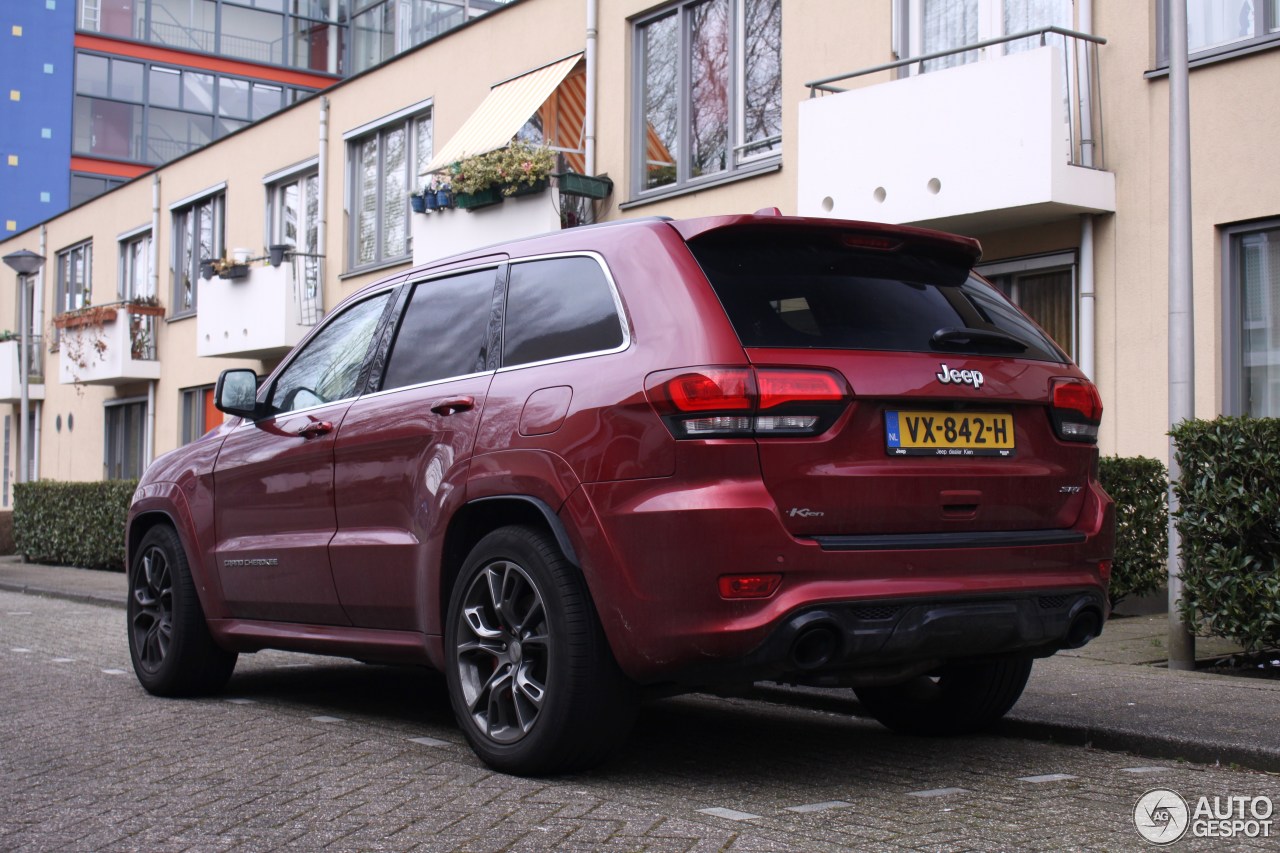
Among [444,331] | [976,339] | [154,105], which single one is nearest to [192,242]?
[154,105]

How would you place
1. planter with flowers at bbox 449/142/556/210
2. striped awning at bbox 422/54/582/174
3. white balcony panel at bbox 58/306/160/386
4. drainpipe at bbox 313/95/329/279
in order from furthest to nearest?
white balcony panel at bbox 58/306/160/386 < drainpipe at bbox 313/95/329/279 < striped awning at bbox 422/54/582/174 < planter with flowers at bbox 449/142/556/210

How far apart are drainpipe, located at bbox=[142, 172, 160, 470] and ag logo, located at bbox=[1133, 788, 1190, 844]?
24.4 metres

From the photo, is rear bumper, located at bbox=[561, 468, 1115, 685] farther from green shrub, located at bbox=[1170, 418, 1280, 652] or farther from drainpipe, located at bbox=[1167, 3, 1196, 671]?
drainpipe, located at bbox=[1167, 3, 1196, 671]

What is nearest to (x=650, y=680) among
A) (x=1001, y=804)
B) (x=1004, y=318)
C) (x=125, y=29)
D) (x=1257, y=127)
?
(x=1001, y=804)

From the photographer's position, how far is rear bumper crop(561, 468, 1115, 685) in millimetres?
4602

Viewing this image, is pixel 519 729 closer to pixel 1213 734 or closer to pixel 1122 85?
pixel 1213 734

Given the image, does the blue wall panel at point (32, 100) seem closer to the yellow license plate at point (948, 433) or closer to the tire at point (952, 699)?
the tire at point (952, 699)

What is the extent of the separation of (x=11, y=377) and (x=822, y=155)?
82.5 feet

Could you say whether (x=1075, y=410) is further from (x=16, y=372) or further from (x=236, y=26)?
(x=236, y=26)

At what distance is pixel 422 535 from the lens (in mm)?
5680

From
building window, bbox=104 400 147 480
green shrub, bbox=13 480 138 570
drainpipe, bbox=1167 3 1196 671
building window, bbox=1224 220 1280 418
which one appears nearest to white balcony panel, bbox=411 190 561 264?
green shrub, bbox=13 480 138 570

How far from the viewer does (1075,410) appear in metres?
5.36

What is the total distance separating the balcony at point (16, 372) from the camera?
1298 inches

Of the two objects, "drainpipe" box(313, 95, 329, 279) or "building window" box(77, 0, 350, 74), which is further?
"building window" box(77, 0, 350, 74)
